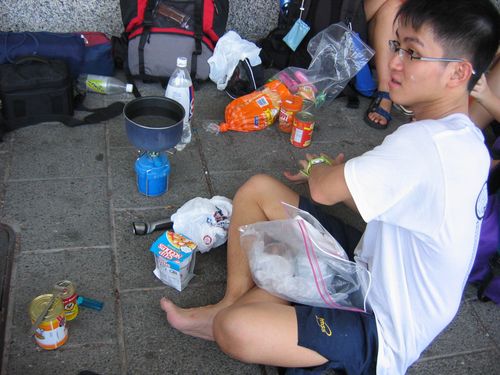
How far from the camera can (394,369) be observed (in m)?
1.74

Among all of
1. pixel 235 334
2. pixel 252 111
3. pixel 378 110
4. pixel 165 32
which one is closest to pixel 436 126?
pixel 235 334

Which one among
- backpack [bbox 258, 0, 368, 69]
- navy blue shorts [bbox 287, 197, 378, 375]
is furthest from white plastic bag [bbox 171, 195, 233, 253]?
backpack [bbox 258, 0, 368, 69]

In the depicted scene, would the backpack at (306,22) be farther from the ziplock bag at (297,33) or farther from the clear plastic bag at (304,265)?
the clear plastic bag at (304,265)

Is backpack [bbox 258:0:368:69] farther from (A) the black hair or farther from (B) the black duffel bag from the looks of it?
(A) the black hair

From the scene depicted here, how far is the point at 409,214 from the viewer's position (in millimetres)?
1562

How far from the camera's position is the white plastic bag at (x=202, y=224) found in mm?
2340

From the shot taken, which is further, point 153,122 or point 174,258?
point 153,122

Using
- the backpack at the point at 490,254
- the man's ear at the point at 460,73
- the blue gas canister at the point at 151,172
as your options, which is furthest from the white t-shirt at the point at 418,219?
the blue gas canister at the point at 151,172

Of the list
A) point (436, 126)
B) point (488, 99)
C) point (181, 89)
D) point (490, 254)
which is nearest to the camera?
point (436, 126)

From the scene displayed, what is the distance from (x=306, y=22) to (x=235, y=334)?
275cm

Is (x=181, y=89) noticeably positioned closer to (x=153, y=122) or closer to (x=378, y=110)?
(x=153, y=122)

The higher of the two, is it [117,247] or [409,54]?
[409,54]

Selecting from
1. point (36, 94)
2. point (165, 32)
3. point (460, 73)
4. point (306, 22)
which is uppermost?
point (460, 73)

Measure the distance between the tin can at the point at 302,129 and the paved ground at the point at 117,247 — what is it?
0.06 metres
